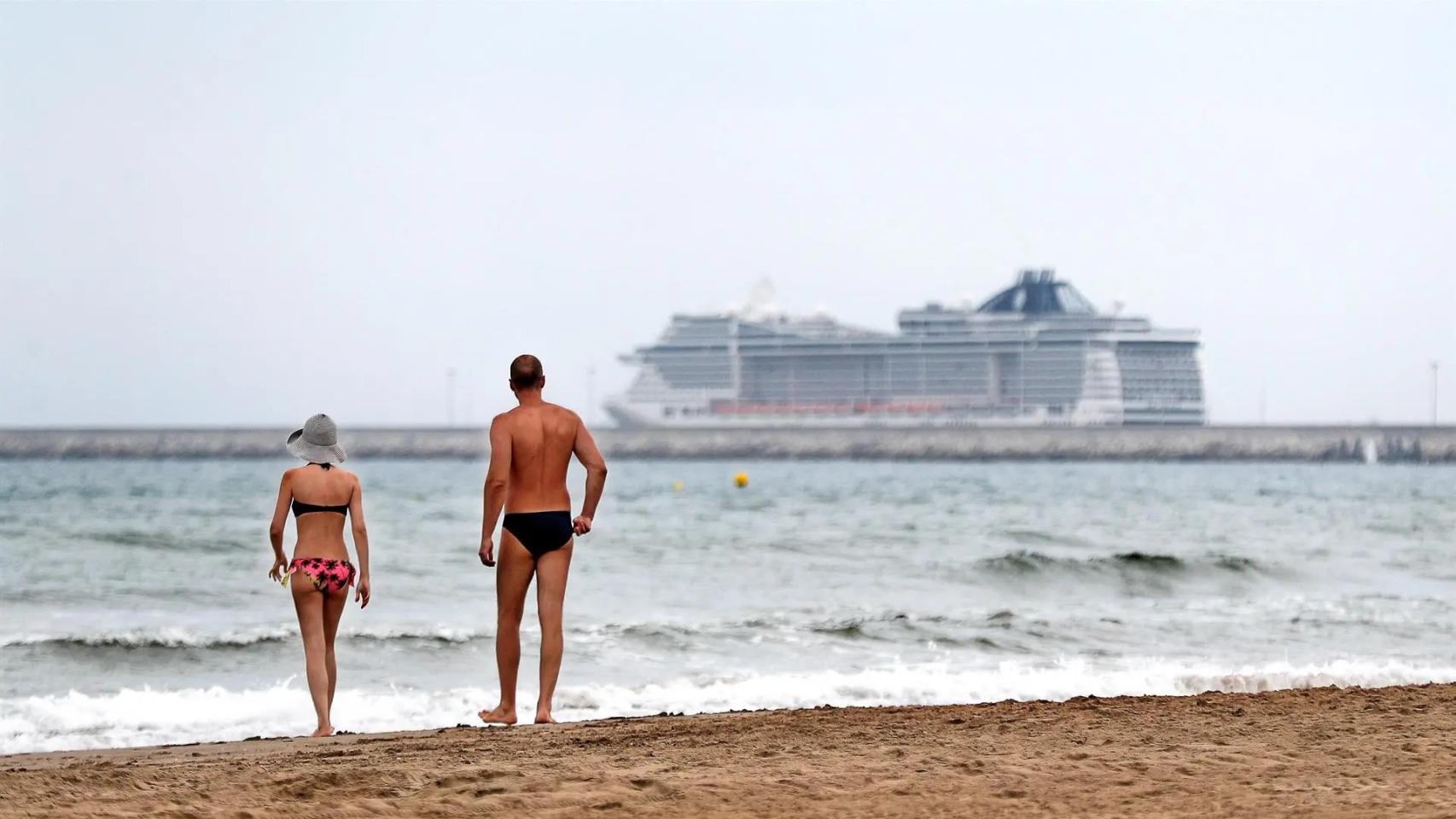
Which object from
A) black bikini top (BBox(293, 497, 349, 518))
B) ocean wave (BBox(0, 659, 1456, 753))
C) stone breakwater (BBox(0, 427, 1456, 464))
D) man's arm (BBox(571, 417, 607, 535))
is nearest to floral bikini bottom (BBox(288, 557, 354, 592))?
black bikini top (BBox(293, 497, 349, 518))

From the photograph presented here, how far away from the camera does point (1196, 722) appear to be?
6.02 metres

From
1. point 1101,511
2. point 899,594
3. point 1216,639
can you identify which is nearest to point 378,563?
point 899,594

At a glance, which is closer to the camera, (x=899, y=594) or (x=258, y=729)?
(x=258, y=729)

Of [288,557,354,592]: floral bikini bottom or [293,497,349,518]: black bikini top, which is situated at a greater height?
[293,497,349,518]: black bikini top

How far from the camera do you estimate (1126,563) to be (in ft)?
61.0

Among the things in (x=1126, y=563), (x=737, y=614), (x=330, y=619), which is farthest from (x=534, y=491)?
(x=1126, y=563)

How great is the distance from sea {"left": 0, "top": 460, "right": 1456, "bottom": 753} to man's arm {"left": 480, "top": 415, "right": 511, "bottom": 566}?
204 cm

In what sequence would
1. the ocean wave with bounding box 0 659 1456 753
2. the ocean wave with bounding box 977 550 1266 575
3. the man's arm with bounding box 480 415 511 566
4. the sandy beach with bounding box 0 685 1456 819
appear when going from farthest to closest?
the ocean wave with bounding box 977 550 1266 575 < the ocean wave with bounding box 0 659 1456 753 < the man's arm with bounding box 480 415 511 566 < the sandy beach with bounding box 0 685 1456 819

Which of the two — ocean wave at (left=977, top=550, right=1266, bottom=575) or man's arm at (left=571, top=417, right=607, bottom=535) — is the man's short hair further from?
ocean wave at (left=977, top=550, right=1266, bottom=575)

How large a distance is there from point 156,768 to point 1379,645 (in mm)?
8197

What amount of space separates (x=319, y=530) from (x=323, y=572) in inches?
5.9

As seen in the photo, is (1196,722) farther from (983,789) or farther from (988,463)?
(988,463)

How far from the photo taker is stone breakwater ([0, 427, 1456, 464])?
7450cm

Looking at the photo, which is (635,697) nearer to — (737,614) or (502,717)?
(502,717)
